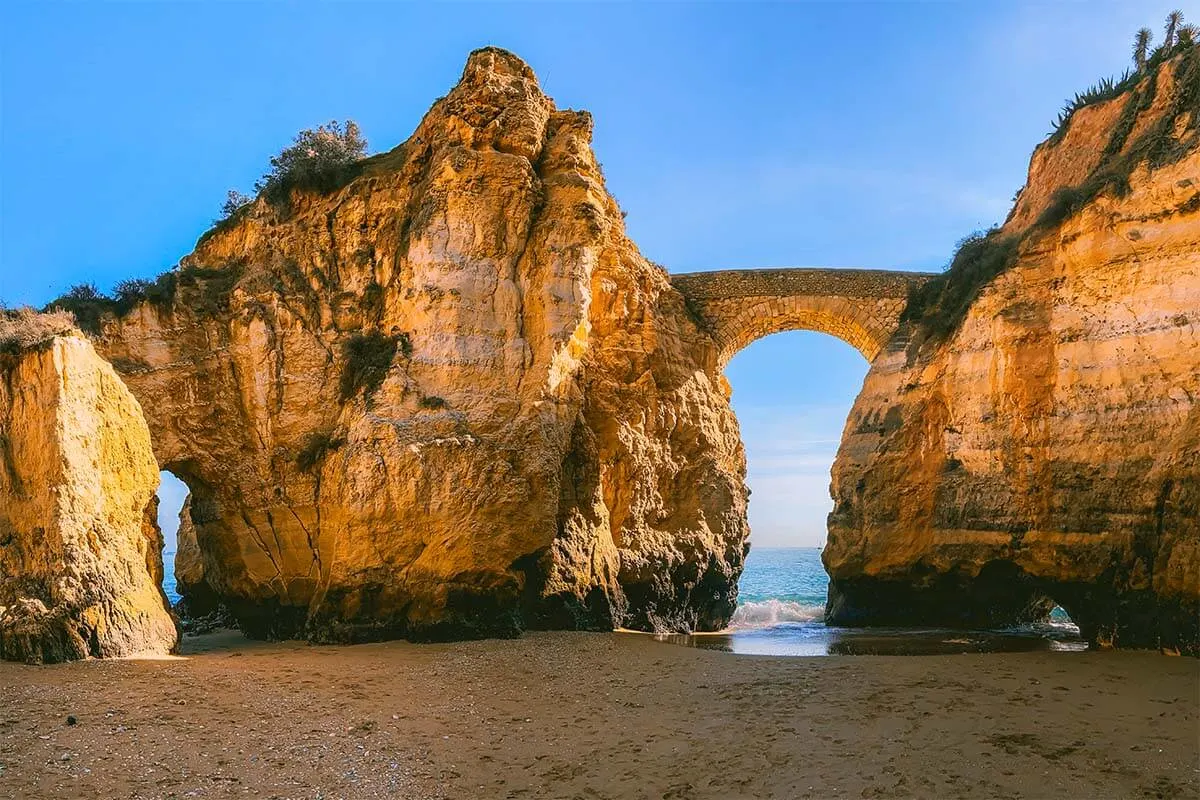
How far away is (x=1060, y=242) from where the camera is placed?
1218 centimetres

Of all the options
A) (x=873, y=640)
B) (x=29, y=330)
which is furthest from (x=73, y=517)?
(x=873, y=640)

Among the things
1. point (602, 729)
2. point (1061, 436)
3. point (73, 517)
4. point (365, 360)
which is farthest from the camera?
point (365, 360)

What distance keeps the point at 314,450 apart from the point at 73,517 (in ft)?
12.4

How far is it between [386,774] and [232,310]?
9731 mm

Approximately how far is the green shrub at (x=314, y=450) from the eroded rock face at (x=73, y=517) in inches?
93.0

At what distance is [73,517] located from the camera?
9148 mm

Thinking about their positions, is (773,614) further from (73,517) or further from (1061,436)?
(73,517)

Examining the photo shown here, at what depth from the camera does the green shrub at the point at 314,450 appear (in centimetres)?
1234

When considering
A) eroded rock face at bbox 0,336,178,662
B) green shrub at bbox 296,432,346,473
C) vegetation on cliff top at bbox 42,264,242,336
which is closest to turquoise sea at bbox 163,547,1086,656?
green shrub at bbox 296,432,346,473

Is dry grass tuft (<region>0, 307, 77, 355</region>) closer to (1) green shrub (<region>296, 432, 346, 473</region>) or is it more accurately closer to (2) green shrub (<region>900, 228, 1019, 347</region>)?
(1) green shrub (<region>296, 432, 346, 473</region>)

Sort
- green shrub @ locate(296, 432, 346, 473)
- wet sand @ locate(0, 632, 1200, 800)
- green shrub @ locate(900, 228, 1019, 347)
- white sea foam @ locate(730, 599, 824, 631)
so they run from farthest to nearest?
white sea foam @ locate(730, 599, 824, 631) < green shrub @ locate(900, 228, 1019, 347) < green shrub @ locate(296, 432, 346, 473) < wet sand @ locate(0, 632, 1200, 800)

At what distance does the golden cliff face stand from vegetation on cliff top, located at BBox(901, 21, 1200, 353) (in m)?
0.09

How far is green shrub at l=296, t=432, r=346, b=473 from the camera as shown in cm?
1234

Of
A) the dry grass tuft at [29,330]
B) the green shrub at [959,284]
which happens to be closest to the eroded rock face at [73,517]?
the dry grass tuft at [29,330]
